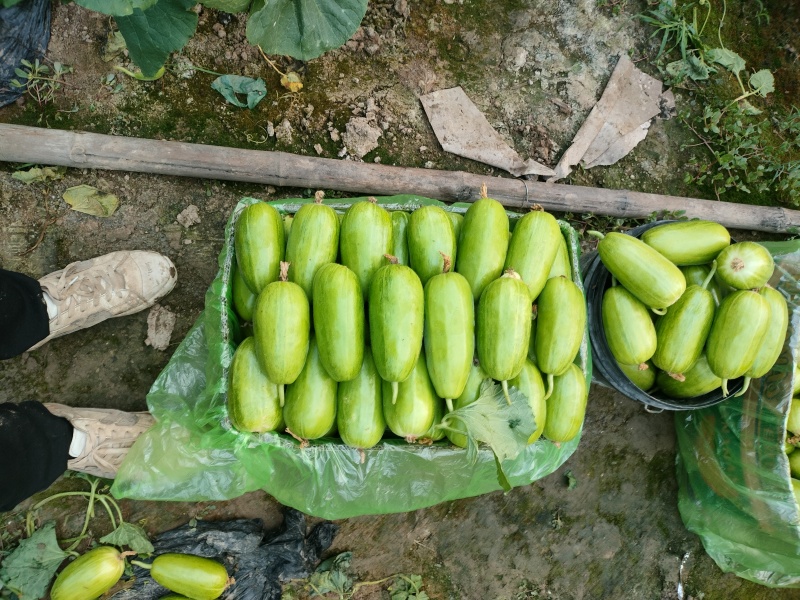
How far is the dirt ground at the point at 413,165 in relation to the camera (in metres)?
3.27

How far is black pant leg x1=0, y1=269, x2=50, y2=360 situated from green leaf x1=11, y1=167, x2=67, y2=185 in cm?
72

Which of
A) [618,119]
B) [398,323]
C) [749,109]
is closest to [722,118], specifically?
[749,109]

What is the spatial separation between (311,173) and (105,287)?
1.31 m

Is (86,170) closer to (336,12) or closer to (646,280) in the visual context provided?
(336,12)

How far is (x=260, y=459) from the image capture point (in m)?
2.60

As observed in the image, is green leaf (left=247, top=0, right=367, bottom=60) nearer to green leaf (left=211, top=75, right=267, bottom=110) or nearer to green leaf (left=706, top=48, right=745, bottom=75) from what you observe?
green leaf (left=211, top=75, right=267, bottom=110)

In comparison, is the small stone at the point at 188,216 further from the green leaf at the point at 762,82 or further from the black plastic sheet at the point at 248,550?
the green leaf at the point at 762,82

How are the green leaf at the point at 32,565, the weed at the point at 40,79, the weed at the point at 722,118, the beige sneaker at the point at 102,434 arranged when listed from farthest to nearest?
1. the weed at the point at 722,118
2. the weed at the point at 40,79
3. the green leaf at the point at 32,565
4. the beige sneaker at the point at 102,434

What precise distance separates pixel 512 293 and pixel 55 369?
269cm

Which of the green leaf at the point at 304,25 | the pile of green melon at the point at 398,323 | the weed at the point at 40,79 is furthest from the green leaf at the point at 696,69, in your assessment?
the weed at the point at 40,79

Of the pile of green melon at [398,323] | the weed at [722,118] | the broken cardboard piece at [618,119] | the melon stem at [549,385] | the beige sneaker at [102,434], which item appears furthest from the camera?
the weed at [722,118]

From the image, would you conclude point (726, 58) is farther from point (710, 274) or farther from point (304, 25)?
point (304, 25)

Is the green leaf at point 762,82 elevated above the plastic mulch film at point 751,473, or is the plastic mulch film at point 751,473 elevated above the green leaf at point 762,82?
the green leaf at point 762,82

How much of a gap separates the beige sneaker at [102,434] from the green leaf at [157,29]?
1856mm
